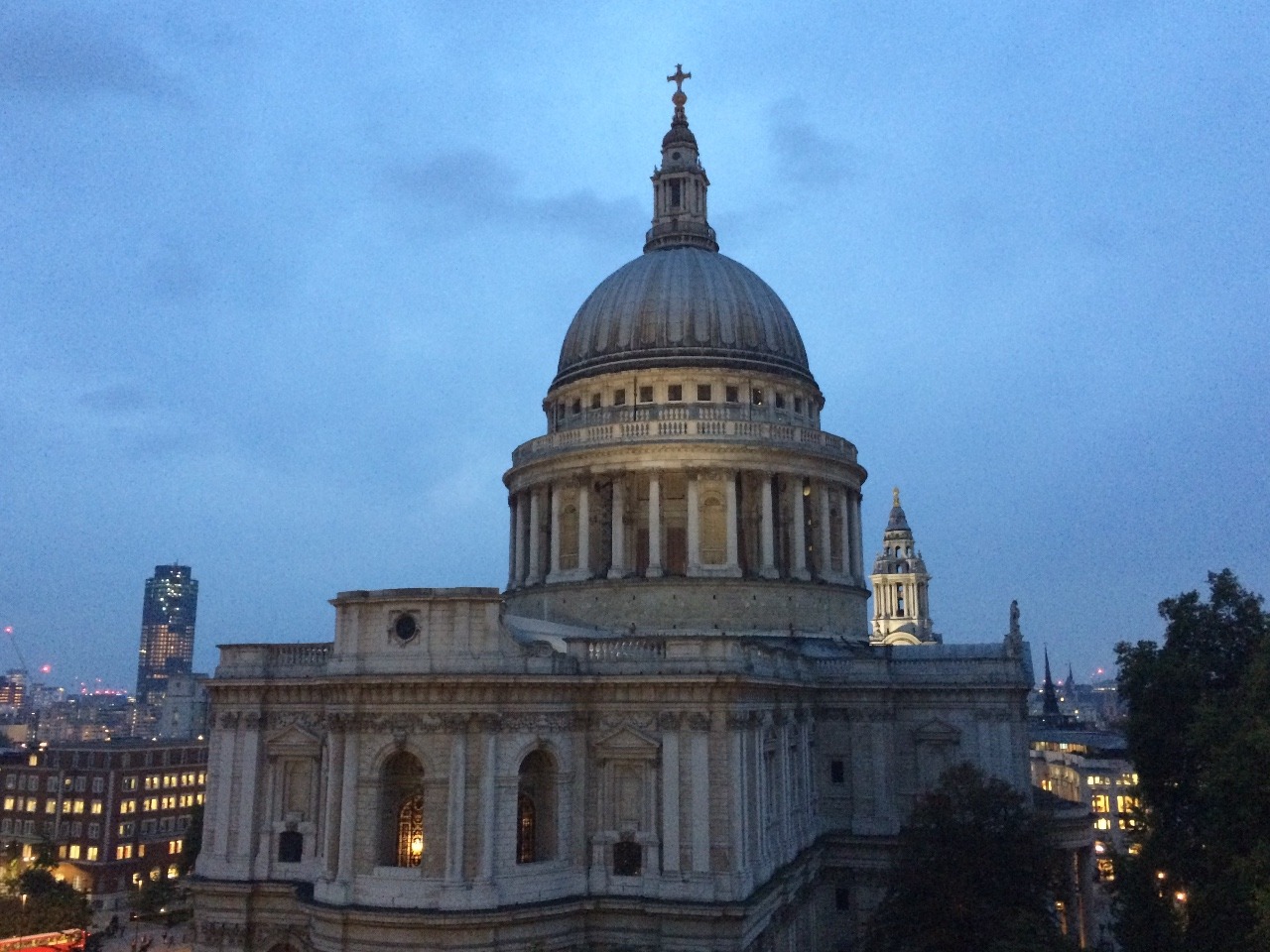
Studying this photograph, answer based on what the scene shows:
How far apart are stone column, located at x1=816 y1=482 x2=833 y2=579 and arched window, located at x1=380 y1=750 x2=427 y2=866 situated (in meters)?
25.9

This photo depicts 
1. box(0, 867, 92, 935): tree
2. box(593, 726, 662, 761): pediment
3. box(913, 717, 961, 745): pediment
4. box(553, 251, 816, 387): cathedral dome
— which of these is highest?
box(553, 251, 816, 387): cathedral dome

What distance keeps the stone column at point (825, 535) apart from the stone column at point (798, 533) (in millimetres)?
955

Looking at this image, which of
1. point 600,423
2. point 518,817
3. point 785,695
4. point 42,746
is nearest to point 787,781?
point 785,695

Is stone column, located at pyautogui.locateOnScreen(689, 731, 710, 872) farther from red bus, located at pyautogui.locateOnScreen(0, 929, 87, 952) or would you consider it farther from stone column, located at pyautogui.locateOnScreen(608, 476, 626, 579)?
red bus, located at pyautogui.locateOnScreen(0, 929, 87, 952)

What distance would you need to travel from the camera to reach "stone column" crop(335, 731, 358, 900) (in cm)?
3725

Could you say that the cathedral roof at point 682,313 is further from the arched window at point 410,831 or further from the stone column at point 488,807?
the arched window at point 410,831

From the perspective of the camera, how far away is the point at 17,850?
3388 inches

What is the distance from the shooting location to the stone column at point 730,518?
53.8 metres

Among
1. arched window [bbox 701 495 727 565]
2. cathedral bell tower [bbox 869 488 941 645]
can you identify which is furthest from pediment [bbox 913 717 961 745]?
cathedral bell tower [bbox 869 488 941 645]

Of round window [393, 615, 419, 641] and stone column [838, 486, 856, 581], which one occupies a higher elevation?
stone column [838, 486, 856, 581]

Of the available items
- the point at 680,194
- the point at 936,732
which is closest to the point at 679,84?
the point at 680,194

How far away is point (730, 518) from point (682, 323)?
12.1m

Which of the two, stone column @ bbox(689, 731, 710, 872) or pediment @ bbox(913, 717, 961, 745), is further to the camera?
pediment @ bbox(913, 717, 961, 745)

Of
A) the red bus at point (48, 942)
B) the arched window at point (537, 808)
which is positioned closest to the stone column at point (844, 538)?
the arched window at point (537, 808)
